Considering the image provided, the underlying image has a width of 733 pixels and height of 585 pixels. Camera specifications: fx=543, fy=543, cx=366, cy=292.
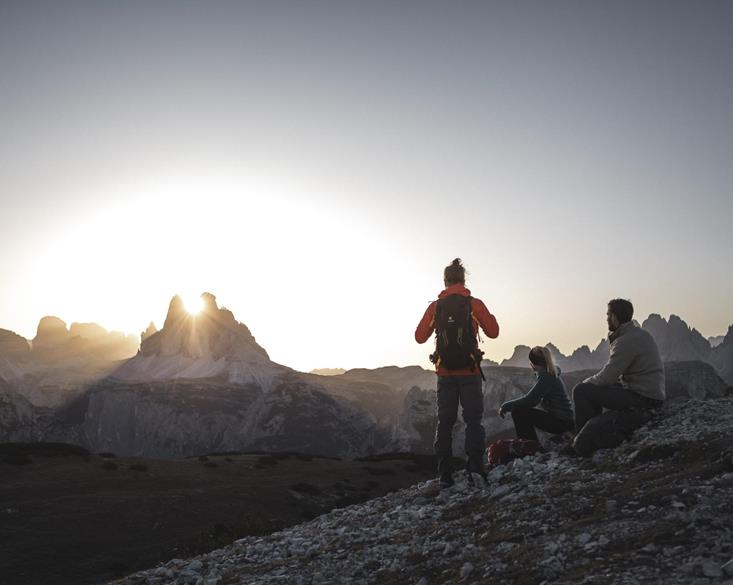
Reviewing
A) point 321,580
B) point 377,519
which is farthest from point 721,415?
point 321,580

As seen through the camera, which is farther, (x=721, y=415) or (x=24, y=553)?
(x=24, y=553)

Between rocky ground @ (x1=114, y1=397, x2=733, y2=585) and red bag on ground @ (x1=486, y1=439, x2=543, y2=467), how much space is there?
3.02 feet

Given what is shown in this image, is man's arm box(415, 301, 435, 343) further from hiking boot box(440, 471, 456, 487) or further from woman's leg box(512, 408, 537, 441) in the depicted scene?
woman's leg box(512, 408, 537, 441)

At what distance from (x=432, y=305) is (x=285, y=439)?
598 feet

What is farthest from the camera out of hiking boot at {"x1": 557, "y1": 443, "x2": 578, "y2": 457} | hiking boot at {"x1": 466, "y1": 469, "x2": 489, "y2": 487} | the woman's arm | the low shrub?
the low shrub

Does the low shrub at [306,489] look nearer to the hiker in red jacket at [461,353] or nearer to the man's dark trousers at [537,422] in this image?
the man's dark trousers at [537,422]

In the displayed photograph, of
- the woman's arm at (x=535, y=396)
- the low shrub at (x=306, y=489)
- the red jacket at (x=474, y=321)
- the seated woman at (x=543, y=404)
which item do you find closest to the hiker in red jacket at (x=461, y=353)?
the red jacket at (x=474, y=321)

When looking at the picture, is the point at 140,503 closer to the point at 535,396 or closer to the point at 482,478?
the point at 482,478

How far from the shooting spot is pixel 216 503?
89.7 feet

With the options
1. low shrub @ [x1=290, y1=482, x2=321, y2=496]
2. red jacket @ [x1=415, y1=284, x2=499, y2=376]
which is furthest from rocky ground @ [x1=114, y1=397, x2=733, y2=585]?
low shrub @ [x1=290, y1=482, x2=321, y2=496]

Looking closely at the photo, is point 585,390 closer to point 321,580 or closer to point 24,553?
point 321,580

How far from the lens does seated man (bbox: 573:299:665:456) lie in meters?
12.3

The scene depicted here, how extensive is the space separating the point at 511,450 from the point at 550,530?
20.9 feet

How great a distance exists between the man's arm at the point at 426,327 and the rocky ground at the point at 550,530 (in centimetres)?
364
